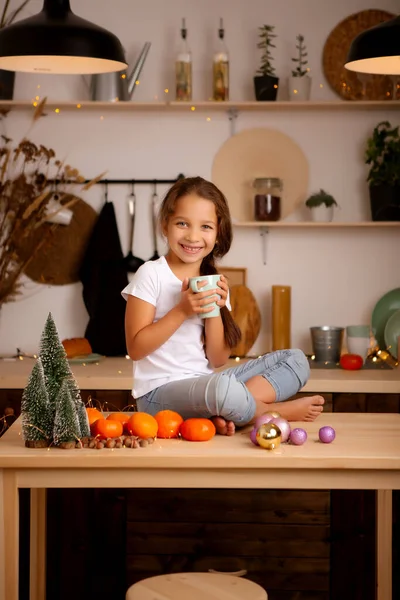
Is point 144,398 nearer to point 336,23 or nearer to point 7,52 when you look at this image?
point 7,52

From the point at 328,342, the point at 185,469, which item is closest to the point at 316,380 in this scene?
the point at 328,342

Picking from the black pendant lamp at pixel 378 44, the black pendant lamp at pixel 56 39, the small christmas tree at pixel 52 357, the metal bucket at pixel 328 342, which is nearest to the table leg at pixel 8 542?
the small christmas tree at pixel 52 357

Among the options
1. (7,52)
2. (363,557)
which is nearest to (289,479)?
(363,557)

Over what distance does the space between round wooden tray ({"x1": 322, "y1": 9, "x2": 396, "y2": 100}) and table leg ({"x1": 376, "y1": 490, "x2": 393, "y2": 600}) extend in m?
2.07

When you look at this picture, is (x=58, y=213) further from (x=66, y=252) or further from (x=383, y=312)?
(x=383, y=312)

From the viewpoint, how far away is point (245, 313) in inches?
147

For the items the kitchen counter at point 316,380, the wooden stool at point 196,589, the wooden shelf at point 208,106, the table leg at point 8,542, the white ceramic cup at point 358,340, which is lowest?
the wooden stool at point 196,589

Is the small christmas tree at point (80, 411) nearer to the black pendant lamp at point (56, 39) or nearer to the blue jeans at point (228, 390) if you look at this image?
the blue jeans at point (228, 390)

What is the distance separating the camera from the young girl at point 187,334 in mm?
2207

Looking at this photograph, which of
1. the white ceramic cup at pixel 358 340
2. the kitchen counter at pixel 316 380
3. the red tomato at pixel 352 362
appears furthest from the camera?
the white ceramic cup at pixel 358 340

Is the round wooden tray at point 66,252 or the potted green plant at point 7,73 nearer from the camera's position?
the potted green plant at point 7,73

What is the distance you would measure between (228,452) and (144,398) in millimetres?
528

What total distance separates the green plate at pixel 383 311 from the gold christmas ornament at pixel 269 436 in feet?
6.43

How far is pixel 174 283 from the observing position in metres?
2.37
